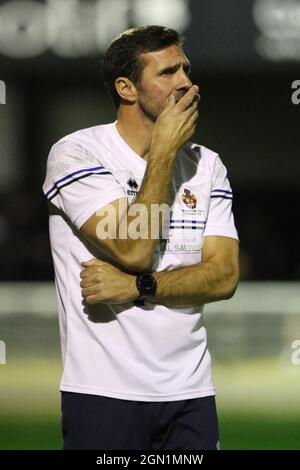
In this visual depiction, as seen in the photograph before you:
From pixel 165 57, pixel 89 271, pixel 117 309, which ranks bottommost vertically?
pixel 117 309

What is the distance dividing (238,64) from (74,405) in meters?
5.11

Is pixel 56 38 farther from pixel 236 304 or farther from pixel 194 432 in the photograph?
pixel 194 432

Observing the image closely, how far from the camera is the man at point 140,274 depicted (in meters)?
2.81

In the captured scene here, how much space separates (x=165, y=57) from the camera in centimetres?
300

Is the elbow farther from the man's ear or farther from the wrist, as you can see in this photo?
the man's ear

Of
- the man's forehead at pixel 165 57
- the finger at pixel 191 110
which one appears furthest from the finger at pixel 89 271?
the man's forehead at pixel 165 57

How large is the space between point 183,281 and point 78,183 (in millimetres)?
372


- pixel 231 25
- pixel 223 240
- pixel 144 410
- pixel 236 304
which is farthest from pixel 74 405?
pixel 231 25

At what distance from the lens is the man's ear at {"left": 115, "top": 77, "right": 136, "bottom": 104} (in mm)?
3055
